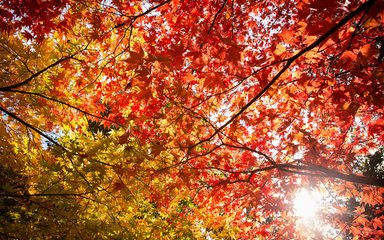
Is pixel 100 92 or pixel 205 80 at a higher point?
pixel 100 92

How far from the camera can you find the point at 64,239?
409 centimetres

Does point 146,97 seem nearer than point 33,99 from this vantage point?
Yes

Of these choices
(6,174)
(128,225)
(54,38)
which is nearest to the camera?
(54,38)

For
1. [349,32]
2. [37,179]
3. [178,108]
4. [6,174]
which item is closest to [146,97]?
[178,108]

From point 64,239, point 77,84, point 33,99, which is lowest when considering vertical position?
point 64,239

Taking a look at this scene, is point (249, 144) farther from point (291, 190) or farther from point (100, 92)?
point (100, 92)

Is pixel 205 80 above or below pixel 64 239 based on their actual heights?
above

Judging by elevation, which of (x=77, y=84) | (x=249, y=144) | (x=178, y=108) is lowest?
(x=178, y=108)

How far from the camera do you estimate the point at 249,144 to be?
526cm

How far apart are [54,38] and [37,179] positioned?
8.68 feet

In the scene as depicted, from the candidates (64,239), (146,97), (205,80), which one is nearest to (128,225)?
(64,239)

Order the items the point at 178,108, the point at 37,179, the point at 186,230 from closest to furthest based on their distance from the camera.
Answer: the point at 178,108 → the point at 37,179 → the point at 186,230

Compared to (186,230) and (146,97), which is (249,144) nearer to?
(186,230)

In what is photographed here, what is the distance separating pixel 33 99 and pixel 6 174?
6413mm
